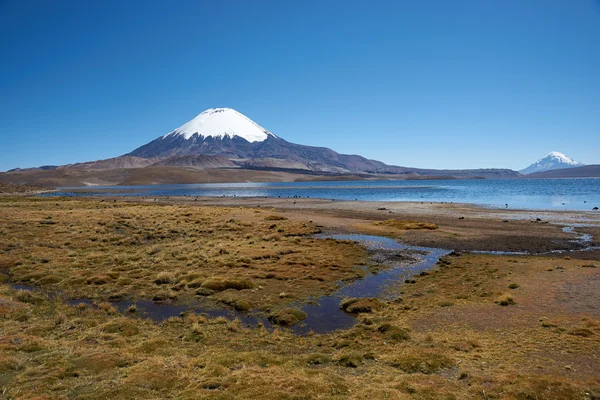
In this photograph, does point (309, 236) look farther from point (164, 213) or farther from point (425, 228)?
point (164, 213)

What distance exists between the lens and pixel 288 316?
18969 millimetres

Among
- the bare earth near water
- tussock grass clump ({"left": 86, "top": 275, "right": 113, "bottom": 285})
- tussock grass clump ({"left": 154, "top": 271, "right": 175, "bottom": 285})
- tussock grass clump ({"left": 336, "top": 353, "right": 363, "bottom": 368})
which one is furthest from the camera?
tussock grass clump ({"left": 154, "top": 271, "right": 175, "bottom": 285})

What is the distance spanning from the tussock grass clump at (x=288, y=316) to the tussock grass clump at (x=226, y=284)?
5535 mm

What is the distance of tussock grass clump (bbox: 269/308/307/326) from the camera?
18.6 m

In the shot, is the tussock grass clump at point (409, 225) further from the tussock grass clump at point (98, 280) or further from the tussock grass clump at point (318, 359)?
the tussock grass clump at point (98, 280)

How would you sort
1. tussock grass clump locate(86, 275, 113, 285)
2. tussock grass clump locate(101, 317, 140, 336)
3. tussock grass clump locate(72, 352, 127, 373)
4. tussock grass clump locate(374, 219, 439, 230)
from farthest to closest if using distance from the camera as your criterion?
tussock grass clump locate(374, 219, 439, 230), tussock grass clump locate(86, 275, 113, 285), tussock grass clump locate(101, 317, 140, 336), tussock grass clump locate(72, 352, 127, 373)

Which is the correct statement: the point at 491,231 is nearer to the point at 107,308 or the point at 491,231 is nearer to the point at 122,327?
the point at 122,327

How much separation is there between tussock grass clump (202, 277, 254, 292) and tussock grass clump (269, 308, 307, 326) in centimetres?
553

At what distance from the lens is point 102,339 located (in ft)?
50.8

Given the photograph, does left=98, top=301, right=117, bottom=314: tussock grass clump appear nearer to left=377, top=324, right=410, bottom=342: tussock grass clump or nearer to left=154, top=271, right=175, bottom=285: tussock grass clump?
left=154, top=271, right=175, bottom=285: tussock grass clump

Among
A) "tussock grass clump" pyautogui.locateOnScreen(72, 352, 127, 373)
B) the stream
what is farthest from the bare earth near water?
the stream

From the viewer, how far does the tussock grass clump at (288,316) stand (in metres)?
18.6

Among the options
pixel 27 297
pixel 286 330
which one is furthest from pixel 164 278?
pixel 286 330

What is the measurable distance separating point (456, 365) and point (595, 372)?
16.1 feet
